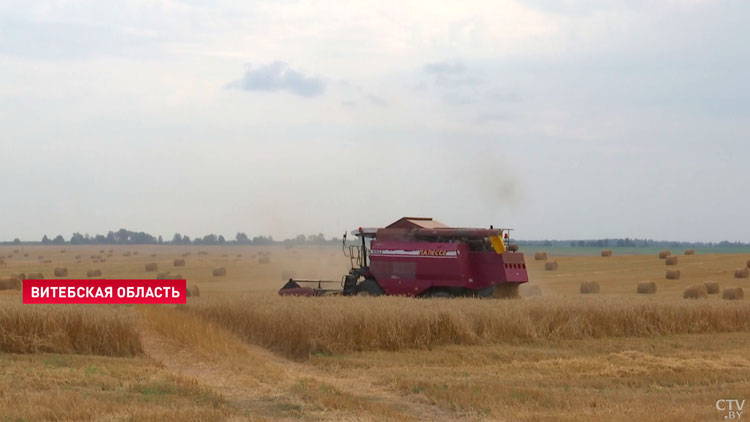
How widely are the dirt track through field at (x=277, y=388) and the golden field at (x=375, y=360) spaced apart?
1.7 inches

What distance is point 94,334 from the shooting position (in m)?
16.9

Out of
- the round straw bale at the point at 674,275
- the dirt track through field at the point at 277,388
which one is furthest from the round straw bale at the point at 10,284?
the round straw bale at the point at 674,275

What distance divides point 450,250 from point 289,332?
6737 millimetres

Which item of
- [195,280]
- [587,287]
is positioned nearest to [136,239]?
[195,280]

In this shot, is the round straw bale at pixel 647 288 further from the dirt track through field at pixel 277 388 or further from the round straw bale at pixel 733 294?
the dirt track through field at pixel 277 388

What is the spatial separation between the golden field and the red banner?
152cm

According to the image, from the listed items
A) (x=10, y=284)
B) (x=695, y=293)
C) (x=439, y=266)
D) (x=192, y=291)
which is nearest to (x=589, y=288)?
(x=695, y=293)

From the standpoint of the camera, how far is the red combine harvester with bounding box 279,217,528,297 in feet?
76.8

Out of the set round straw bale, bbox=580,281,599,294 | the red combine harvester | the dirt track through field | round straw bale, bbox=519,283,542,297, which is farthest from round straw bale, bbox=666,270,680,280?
the dirt track through field

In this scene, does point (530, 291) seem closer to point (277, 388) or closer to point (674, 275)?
point (674, 275)

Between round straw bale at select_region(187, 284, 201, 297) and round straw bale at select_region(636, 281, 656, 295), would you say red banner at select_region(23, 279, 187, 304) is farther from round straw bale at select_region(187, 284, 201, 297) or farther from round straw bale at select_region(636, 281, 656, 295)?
round straw bale at select_region(636, 281, 656, 295)

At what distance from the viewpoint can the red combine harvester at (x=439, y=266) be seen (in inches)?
922

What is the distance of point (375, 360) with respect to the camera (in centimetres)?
1620

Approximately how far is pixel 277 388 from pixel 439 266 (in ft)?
34.8
